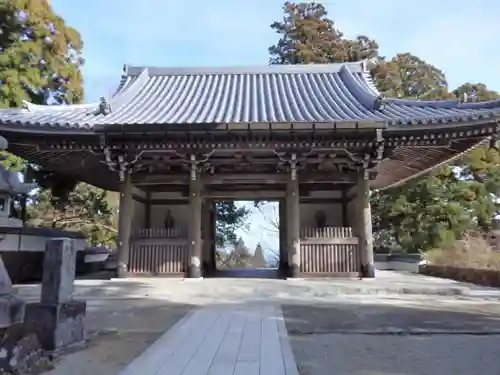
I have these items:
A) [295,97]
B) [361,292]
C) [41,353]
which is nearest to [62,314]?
[41,353]

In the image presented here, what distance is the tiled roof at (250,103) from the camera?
10.8 m

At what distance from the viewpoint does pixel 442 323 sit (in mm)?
5805

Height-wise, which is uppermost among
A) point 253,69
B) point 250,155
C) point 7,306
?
point 253,69

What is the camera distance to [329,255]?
36.0ft

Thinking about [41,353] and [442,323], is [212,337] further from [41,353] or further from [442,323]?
[442,323]

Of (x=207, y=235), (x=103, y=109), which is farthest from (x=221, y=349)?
(x=207, y=235)

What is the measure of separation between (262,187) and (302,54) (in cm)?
1526

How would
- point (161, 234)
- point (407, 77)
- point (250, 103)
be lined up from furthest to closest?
point (407, 77)
point (250, 103)
point (161, 234)

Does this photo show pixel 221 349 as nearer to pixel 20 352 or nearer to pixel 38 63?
pixel 20 352

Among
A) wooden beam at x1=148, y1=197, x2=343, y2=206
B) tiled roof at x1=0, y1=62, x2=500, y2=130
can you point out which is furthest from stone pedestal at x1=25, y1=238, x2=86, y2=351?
wooden beam at x1=148, y1=197, x2=343, y2=206

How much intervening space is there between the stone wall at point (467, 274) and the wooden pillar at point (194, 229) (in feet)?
23.5

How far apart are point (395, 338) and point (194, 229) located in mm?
6866

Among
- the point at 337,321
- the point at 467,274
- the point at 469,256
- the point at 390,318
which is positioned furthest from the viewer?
the point at 469,256

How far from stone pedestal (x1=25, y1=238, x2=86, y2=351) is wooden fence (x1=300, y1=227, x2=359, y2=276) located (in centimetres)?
702
